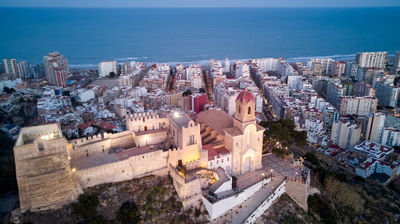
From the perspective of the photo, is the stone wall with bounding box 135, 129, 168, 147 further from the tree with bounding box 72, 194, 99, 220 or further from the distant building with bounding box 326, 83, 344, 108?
the distant building with bounding box 326, 83, 344, 108

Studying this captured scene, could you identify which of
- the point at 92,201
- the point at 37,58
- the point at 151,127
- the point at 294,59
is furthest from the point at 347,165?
the point at 37,58

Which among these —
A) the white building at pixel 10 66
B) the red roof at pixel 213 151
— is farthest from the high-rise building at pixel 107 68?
the red roof at pixel 213 151

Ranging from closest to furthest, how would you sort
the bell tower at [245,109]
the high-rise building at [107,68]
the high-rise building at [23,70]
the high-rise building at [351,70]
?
the bell tower at [245,109], the high-rise building at [23,70], the high-rise building at [351,70], the high-rise building at [107,68]

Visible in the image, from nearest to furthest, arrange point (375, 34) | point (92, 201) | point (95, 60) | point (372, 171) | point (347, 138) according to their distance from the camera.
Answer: point (92, 201) < point (372, 171) < point (347, 138) < point (95, 60) < point (375, 34)

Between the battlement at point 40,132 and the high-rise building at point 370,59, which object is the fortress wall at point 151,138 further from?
the high-rise building at point 370,59

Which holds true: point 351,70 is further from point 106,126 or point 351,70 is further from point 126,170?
point 126,170

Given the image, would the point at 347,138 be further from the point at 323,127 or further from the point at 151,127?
the point at 151,127

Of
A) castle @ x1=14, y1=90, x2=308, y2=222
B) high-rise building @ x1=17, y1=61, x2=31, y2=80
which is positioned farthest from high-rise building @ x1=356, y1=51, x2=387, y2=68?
high-rise building @ x1=17, y1=61, x2=31, y2=80
